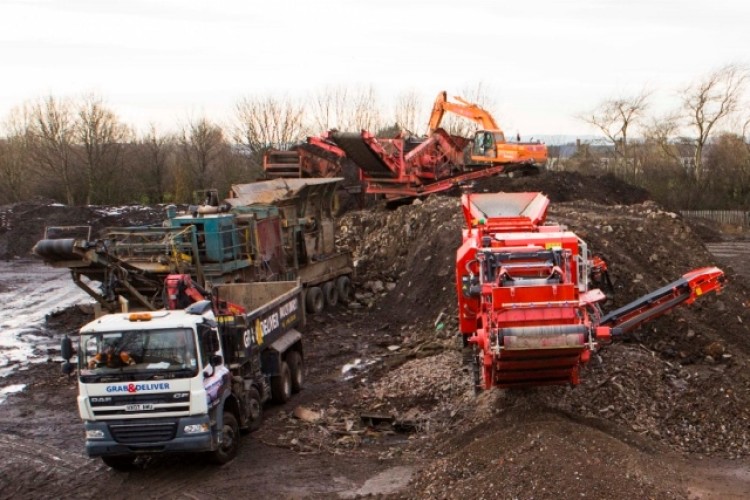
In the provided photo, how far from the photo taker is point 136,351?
9.16 m

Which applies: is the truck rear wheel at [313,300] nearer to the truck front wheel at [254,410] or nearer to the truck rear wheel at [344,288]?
the truck rear wheel at [344,288]

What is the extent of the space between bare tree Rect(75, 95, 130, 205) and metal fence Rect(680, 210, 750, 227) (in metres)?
29.3

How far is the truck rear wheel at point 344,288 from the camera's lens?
2064cm

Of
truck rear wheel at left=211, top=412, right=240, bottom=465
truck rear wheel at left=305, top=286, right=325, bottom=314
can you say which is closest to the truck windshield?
truck rear wheel at left=211, top=412, right=240, bottom=465

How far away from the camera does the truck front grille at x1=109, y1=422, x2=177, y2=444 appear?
908 cm

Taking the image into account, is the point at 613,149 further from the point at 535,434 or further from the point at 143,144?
the point at 535,434

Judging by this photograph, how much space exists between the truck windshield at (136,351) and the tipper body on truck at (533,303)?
3.41 metres

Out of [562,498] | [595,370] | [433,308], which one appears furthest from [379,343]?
[562,498]

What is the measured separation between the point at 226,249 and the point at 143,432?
715 cm

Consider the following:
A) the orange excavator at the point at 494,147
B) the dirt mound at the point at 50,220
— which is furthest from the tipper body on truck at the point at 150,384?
the dirt mound at the point at 50,220

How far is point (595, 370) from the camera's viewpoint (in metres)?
10.9

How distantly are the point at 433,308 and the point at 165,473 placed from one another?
28.3 ft

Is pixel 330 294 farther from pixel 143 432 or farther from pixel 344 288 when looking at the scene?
pixel 143 432

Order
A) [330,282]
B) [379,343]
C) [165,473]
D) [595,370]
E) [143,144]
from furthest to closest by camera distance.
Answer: [143,144] < [330,282] < [379,343] < [595,370] < [165,473]
